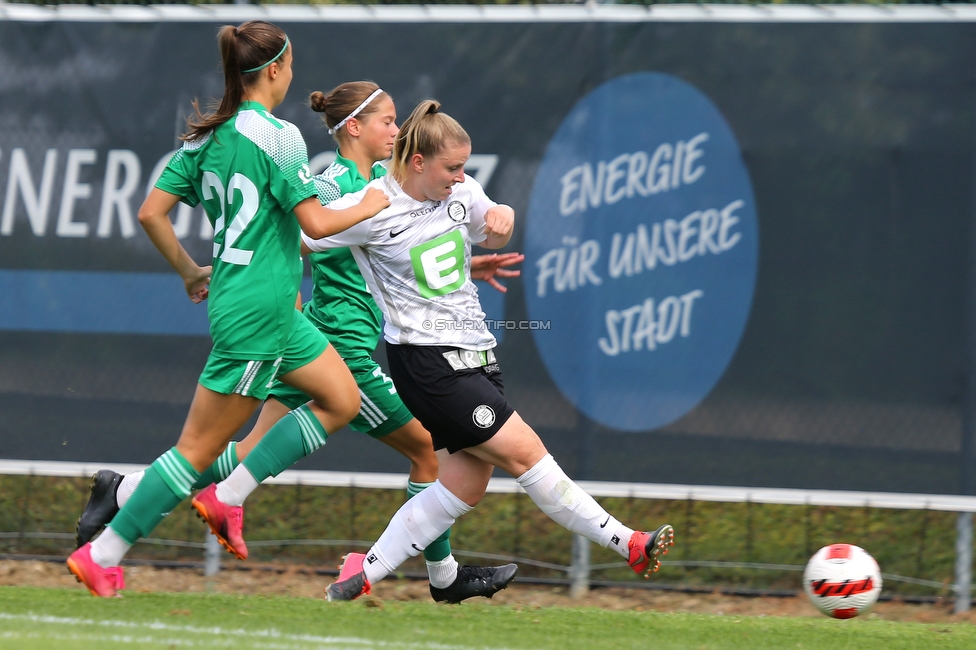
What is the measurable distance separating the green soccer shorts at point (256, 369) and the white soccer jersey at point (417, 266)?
303 millimetres

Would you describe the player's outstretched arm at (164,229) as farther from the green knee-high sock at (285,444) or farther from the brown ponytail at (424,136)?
the brown ponytail at (424,136)

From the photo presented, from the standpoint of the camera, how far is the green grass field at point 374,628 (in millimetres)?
3455

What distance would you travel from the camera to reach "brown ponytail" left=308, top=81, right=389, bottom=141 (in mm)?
4367

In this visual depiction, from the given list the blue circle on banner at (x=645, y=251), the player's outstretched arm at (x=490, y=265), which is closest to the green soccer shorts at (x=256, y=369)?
the player's outstretched arm at (x=490, y=265)

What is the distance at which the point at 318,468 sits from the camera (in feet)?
17.5

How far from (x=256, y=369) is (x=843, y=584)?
2.30 meters

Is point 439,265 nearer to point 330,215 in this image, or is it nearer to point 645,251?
point 330,215

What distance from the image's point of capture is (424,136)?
385 centimetres

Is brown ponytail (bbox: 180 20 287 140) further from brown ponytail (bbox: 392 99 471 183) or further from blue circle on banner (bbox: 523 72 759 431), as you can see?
blue circle on banner (bbox: 523 72 759 431)

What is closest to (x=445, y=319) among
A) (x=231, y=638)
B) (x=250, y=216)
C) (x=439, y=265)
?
(x=439, y=265)

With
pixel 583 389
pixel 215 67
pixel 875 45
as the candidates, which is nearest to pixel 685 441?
pixel 583 389

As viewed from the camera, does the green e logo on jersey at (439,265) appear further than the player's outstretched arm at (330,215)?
Yes

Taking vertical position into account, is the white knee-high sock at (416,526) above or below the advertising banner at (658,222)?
below

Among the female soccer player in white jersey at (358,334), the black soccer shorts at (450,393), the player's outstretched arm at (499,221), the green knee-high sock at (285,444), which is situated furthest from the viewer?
the female soccer player in white jersey at (358,334)
